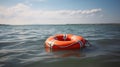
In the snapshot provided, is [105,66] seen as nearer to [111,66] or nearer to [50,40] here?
[111,66]

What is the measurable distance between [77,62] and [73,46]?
155cm

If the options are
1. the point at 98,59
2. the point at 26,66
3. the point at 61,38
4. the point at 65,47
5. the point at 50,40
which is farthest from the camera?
the point at 61,38

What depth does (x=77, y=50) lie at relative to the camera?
614 centimetres

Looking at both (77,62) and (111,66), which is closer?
(111,66)

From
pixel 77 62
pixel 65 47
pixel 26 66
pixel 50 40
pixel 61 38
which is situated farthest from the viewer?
pixel 61 38

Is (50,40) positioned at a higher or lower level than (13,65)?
higher

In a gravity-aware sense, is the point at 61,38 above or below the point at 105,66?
above

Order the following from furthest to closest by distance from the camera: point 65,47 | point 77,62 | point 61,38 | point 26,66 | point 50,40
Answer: point 61,38 < point 50,40 < point 65,47 < point 77,62 < point 26,66

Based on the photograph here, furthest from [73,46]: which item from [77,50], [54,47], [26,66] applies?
[26,66]

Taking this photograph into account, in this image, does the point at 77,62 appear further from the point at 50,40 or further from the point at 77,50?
the point at 50,40

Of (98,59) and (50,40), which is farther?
(50,40)

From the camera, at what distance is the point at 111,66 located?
13.9 ft

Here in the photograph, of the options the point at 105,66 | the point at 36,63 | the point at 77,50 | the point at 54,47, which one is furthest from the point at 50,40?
the point at 105,66

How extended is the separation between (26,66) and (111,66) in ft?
8.50
